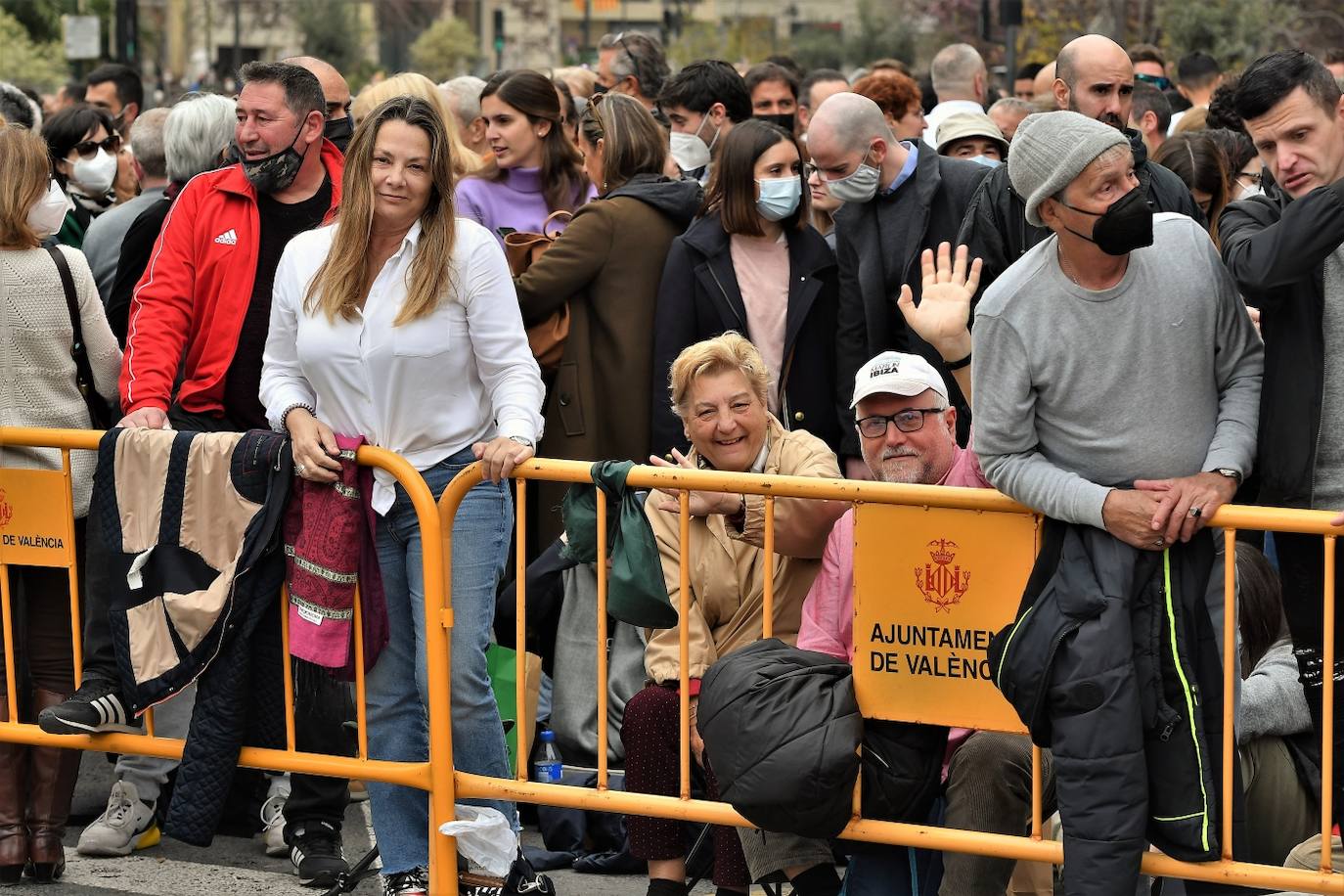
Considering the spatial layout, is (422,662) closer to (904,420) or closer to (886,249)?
(904,420)

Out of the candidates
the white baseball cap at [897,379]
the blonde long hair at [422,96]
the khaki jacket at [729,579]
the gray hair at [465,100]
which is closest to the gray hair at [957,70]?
the gray hair at [465,100]

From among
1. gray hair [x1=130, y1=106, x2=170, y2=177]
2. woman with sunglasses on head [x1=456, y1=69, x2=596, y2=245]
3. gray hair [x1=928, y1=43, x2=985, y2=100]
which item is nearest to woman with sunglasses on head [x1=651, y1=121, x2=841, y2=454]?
woman with sunglasses on head [x1=456, y1=69, x2=596, y2=245]

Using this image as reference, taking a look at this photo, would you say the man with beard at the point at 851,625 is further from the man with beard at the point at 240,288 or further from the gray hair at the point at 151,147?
the gray hair at the point at 151,147

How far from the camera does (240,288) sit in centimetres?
566

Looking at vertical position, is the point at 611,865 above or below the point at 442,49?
below

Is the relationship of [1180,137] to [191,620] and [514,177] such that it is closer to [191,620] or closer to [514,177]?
[514,177]

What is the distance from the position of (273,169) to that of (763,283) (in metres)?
1.79

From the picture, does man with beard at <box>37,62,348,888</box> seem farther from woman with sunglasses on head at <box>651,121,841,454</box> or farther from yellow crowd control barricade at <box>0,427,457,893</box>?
woman with sunglasses on head at <box>651,121,841,454</box>

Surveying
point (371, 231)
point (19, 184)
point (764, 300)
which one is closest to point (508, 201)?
point (764, 300)

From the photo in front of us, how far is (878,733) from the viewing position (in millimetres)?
4551

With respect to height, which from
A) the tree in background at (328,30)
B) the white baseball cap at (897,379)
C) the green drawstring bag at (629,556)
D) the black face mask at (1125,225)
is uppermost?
the tree in background at (328,30)

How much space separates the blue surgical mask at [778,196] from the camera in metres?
6.43

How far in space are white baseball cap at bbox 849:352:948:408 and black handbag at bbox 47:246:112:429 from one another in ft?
8.01

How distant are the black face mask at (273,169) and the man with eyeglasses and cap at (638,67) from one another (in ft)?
12.1
